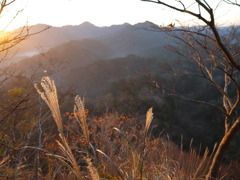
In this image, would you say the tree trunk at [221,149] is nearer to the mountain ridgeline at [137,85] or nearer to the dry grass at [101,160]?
the dry grass at [101,160]

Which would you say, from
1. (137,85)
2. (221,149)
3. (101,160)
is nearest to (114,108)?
(137,85)

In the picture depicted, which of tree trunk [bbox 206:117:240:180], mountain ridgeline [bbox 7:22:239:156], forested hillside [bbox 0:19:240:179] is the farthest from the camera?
mountain ridgeline [bbox 7:22:239:156]

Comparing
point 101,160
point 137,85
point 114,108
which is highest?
point 101,160

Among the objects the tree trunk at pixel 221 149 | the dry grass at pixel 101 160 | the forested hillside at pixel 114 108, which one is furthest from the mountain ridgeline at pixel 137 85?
the dry grass at pixel 101 160

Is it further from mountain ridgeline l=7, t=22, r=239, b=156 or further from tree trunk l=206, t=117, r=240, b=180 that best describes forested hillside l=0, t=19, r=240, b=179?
tree trunk l=206, t=117, r=240, b=180

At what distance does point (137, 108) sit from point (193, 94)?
959 centimetres

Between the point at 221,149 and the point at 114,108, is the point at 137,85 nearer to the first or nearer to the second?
the point at 114,108

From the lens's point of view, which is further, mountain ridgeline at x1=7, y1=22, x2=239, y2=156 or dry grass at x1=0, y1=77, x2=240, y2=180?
mountain ridgeline at x1=7, y1=22, x2=239, y2=156

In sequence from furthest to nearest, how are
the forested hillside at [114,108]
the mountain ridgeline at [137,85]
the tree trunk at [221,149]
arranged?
the mountain ridgeline at [137,85]
the tree trunk at [221,149]
the forested hillside at [114,108]

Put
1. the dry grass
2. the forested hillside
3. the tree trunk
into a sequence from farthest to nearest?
the tree trunk, the forested hillside, the dry grass

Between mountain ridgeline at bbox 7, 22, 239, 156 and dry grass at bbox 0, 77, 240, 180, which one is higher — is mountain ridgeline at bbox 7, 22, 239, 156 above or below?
below

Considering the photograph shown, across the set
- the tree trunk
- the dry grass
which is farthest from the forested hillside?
the tree trunk

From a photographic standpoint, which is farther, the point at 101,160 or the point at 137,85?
the point at 137,85

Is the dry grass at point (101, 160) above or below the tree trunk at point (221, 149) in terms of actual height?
above
